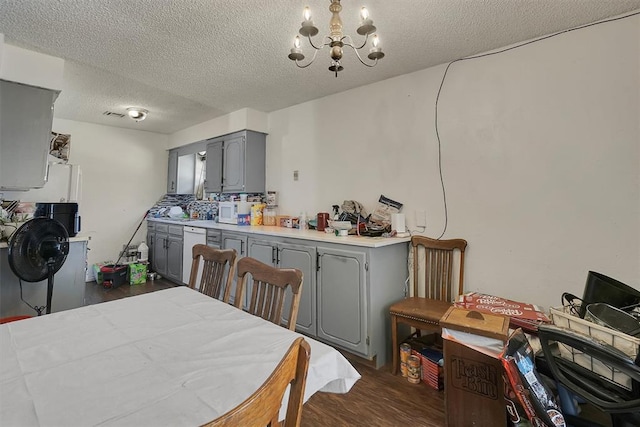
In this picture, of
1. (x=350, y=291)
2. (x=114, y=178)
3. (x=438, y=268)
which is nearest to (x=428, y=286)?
(x=438, y=268)

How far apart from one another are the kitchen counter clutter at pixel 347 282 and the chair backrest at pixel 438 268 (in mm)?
120

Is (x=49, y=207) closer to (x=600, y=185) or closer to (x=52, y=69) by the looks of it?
(x=52, y=69)

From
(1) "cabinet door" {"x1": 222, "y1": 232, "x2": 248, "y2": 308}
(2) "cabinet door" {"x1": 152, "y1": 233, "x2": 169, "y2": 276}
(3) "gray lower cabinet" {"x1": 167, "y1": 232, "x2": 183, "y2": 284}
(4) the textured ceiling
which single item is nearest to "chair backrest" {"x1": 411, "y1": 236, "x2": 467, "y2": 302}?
(4) the textured ceiling

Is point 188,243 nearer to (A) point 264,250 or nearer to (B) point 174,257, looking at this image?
(B) point 174,257

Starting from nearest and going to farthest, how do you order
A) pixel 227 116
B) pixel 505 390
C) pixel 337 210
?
pixel 505 390
pixel 337 210
pixel 227 116

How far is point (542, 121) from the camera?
208 cm

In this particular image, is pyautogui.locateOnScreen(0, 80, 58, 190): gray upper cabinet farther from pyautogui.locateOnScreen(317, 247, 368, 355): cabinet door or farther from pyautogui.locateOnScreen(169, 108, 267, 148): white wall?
pyautogui.locateOnScreen(317, 247, 368, 355): cabinet door

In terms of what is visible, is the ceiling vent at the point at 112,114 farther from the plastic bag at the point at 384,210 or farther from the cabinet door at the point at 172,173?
the plastic bag at the point at 384,210

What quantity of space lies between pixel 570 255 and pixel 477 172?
33.3 inches

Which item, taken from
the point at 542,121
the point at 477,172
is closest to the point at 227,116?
the point at 477,172

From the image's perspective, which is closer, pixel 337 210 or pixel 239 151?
pixel 337 210

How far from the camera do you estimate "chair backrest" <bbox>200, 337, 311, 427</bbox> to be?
46cm

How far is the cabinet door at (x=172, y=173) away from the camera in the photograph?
5153 millimetres

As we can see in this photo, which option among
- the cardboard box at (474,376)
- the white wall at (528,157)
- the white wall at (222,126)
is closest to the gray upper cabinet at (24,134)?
the white wall at (222,126)
